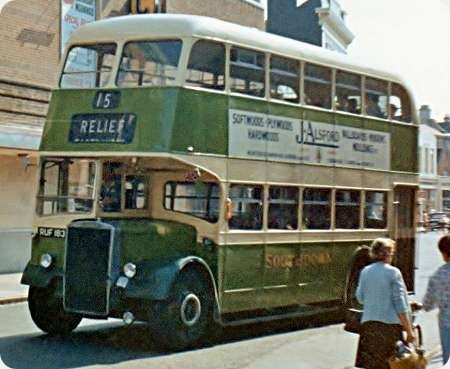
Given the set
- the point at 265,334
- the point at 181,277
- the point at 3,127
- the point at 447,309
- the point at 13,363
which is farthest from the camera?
the point at 3,127

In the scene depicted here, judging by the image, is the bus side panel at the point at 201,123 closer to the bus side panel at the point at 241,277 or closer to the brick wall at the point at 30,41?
the bus side panel at the point at 241,277

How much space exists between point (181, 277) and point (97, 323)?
107 inches

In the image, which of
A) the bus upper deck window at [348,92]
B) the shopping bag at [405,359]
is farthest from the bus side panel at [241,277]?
the shopping bag at [405,359]

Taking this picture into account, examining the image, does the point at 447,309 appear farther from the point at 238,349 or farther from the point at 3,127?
the point at 3,127

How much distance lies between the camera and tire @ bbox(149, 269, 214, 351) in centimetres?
1033

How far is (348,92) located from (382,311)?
6.34 meters

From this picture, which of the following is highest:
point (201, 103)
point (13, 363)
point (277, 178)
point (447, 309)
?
point (201, 103)

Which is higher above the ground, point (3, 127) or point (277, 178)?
point (3, 127)

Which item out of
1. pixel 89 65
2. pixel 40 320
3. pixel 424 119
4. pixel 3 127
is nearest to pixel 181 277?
pixel 40 320

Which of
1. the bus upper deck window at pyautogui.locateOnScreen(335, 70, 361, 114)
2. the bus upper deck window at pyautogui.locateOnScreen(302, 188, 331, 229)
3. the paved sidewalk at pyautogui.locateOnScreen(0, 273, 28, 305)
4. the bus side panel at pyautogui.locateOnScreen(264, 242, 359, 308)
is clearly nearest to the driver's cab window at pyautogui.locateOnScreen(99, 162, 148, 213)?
the bus side panel at pyautogui.locateOnScreen(264, 242, 359, 308)

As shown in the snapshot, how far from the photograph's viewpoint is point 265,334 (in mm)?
12086

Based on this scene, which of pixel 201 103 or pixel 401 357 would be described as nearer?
pixel 401 357

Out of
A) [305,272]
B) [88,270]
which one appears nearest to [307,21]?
[305,272]

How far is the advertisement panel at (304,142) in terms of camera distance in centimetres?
1148
